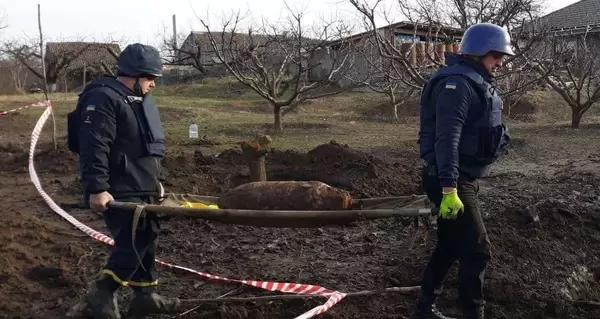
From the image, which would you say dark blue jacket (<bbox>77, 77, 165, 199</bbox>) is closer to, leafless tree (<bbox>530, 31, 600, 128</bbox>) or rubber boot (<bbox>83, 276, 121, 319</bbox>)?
rubber boot (<bbox>83, 276, 121, 319</bbox>)

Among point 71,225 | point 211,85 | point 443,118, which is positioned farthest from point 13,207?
point 211,85

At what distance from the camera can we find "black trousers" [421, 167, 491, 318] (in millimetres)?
4027

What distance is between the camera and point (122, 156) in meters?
4.18

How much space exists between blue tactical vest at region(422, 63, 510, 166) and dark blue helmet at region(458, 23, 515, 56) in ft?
0.35

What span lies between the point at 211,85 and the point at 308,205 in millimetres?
26931

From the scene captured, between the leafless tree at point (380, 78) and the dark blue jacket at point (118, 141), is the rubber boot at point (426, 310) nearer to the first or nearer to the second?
the dark blue jacket at point (118, 141)

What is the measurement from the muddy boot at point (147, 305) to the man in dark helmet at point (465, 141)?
184 centimetres

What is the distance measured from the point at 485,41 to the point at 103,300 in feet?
9.20

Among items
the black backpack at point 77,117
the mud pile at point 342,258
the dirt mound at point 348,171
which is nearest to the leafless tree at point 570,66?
the dirt mound at point 348,171

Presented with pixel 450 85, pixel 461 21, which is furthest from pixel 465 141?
pixel 461 21

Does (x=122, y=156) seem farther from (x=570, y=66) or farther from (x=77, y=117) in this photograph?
(x=570, y=66)

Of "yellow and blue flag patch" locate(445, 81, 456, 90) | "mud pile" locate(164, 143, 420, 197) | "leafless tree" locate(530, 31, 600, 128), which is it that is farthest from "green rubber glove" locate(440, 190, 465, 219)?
"leafless tree" locate(530, 31, 600, 128)

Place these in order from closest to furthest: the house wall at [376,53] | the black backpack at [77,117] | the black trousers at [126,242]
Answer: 1. the black backpack at [77,117]
2. the black trousers at [126,242]
3. the house wall at [376,53]

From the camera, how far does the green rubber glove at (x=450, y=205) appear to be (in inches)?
150
